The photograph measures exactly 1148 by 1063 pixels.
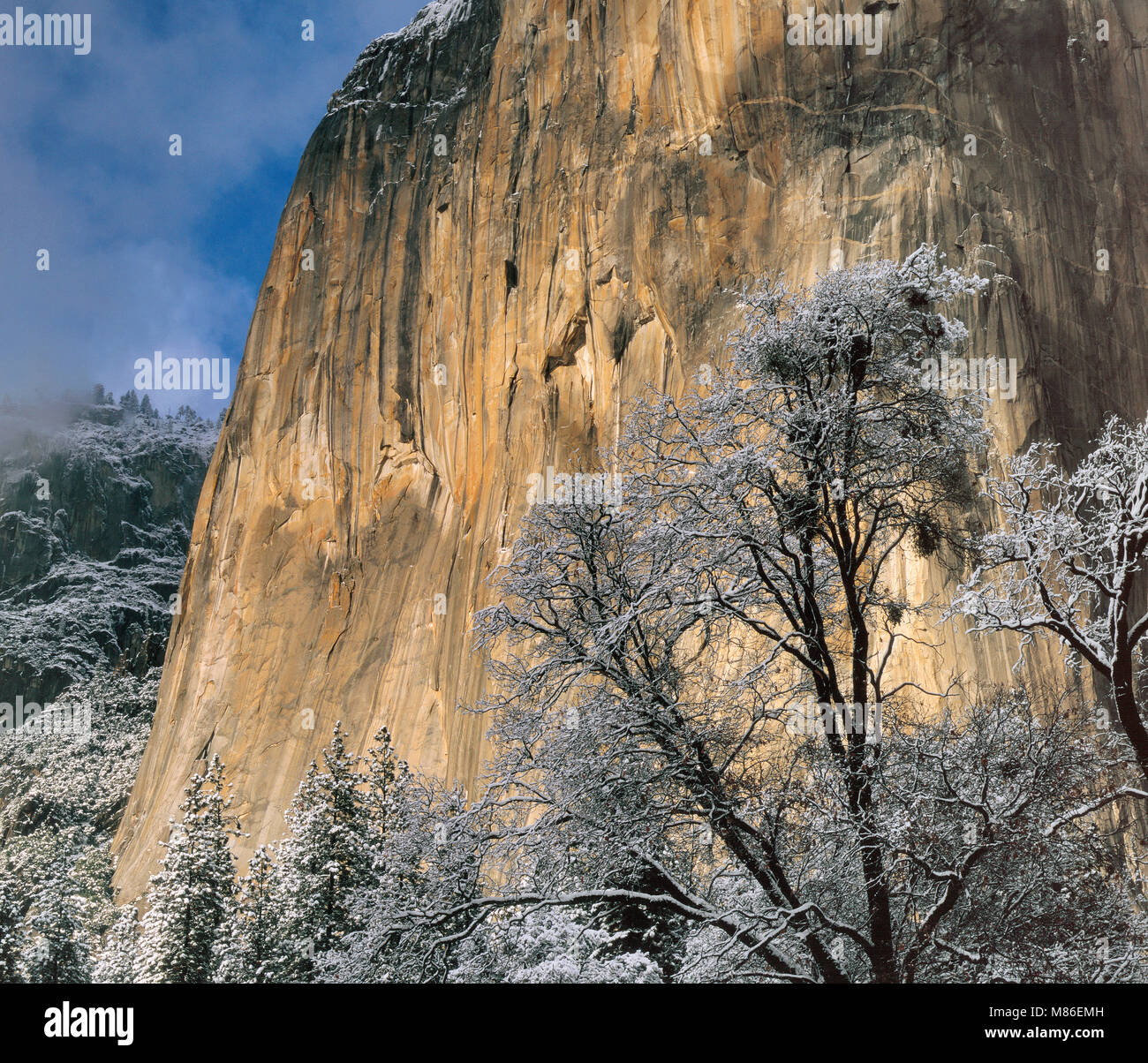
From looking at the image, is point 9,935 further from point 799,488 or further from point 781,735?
point 799,488

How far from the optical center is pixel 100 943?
25.9 meters

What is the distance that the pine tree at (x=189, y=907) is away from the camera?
17.5 m

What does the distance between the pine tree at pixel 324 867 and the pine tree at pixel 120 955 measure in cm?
345

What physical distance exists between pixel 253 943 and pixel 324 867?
1.75 metres

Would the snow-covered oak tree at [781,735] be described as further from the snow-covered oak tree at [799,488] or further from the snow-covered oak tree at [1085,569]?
the snow-covered oak tree at [1085,569]

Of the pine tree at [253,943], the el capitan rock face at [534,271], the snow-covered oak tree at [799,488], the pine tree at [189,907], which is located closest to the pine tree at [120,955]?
the pine tree at [189,907]

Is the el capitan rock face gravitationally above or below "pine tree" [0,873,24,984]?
above

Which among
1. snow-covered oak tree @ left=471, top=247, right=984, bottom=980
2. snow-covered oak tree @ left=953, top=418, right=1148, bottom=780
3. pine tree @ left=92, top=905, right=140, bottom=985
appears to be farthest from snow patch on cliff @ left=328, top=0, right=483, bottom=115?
snow-covered oak tree @ left=953, top=418, right=1148, bottom=780

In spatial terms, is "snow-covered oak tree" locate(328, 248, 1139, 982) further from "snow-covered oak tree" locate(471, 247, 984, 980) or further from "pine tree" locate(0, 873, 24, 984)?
"pine tree" locate(0, 873, 24, 984)

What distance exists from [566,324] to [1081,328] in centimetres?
1173

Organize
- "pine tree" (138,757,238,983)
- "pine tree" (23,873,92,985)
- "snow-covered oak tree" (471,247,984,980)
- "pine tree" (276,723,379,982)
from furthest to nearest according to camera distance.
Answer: "pine tree" (23,873,92,985)
"pine tree" (138,757,238,983)
"pine tree" (276,723,379,982)
"snow-covered oak tree" (471,247,984,980)

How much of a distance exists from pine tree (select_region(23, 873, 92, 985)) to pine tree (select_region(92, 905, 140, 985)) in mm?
415

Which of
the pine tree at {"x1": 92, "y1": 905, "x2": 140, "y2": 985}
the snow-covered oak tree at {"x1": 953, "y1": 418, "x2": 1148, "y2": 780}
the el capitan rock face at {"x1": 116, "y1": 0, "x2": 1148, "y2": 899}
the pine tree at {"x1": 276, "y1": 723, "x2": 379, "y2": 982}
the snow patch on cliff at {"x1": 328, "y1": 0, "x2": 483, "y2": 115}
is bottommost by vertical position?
the pine tree at {"x1": 92, "y1": 905, "x2": 140, "y2": 985}

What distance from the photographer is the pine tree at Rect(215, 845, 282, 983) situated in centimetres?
1598
